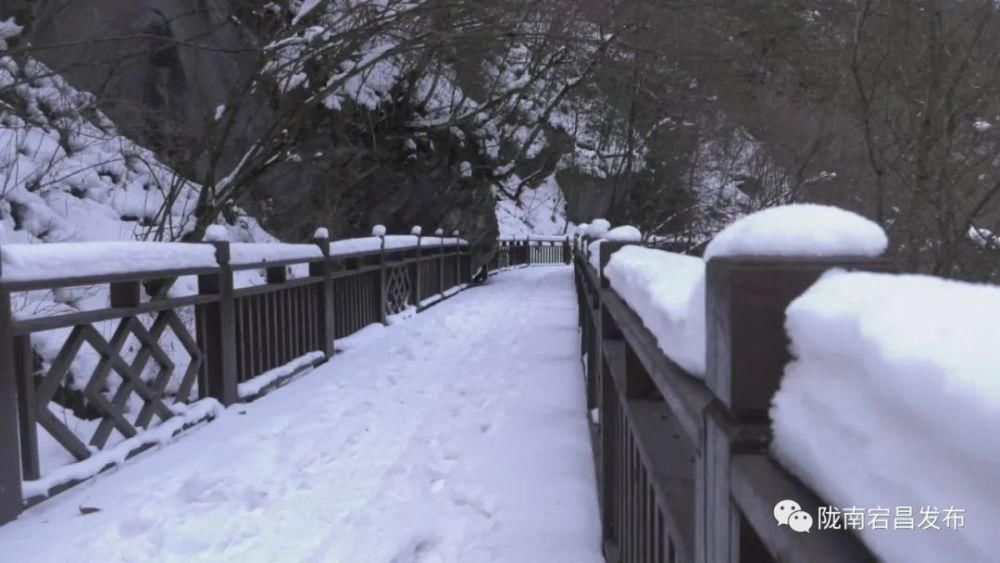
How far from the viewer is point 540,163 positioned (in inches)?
884

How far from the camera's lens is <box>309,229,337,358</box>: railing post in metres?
7.85

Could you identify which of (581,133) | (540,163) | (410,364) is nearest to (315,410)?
(410,364)

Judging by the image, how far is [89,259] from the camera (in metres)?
3.97

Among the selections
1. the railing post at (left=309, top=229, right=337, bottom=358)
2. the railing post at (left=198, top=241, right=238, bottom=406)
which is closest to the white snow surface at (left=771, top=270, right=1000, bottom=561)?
the railing post at (left=198, top=241, right=238, bottom=406)

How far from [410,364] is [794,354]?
6674mm

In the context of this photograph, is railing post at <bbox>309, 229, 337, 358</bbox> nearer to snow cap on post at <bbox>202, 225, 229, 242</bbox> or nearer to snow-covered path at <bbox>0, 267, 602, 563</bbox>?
snow-covered path at <bbox>0, 267, 602, 563</bbox>

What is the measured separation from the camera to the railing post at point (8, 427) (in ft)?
11.2

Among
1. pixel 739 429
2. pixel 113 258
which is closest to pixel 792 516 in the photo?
pixel 739 429

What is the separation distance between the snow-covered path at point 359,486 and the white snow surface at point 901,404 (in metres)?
2.57

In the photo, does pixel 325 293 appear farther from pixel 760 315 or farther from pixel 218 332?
pixel 760 315

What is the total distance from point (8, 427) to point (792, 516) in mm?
3801

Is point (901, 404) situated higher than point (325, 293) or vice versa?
point (901, 404)

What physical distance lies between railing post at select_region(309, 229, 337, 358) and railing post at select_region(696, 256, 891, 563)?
7.08 meters

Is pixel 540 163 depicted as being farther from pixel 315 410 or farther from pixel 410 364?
pixel 315 410
